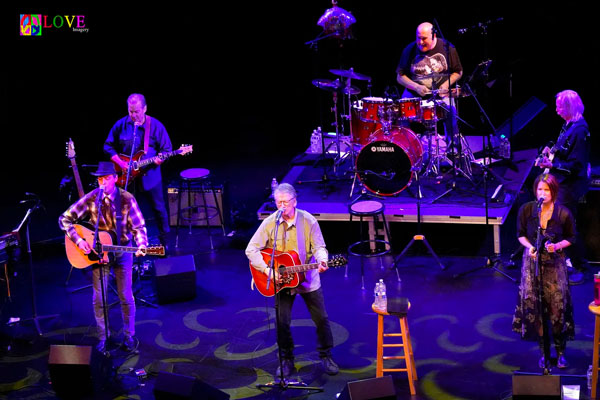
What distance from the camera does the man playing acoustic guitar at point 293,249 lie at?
7.79 m

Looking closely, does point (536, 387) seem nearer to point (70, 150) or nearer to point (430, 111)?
point (70, 150)

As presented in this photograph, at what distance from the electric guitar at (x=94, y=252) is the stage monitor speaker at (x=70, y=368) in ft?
3.54

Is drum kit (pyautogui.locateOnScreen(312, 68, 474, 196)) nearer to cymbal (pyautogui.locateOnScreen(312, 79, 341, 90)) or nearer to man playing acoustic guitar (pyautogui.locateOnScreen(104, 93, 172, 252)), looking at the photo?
cymbal (pyautogui.locateOnScreen(312, 79, 341, 90))

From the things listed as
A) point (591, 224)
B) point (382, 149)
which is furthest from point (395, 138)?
point (591, 224)

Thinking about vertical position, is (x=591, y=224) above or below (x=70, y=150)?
below

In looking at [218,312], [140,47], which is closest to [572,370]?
[218,312]

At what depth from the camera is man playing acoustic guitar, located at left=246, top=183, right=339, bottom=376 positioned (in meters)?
7.79

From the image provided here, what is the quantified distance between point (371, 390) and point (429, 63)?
6355 millimetres

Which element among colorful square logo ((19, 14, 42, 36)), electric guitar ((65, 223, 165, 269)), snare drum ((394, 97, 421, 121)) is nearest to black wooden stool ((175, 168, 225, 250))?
snare drum ((394, 97, 421, 121))

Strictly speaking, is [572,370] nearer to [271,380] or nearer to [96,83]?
[271,380]

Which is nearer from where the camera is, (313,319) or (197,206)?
(313,319)

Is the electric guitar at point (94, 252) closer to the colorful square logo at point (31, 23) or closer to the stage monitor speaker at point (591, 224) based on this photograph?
the stage monitor speaker at point (591, 224)

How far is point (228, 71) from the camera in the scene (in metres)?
16.1

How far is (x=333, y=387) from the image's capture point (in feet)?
25.9
